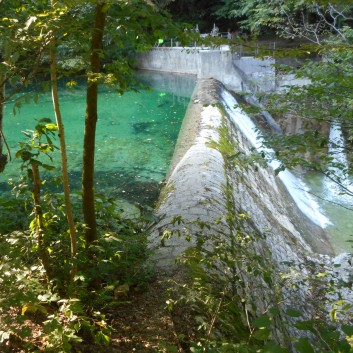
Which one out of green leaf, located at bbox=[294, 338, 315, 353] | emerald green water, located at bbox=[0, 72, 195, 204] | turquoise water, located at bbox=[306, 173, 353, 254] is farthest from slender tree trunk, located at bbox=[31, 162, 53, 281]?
turquoise water, located at bbox=[306, 173, 353, 254]

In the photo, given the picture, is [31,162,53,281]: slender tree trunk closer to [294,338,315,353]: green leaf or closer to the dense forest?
the dense forest

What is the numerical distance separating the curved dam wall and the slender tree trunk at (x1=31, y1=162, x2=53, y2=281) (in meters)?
1.10

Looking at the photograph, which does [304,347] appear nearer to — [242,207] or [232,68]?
[242,207]

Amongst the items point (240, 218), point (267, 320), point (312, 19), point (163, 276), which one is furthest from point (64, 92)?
point (267, 320)

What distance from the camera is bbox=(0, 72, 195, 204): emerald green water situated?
28.2ft

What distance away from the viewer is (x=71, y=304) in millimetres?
2016

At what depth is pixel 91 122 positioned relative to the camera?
2.37m

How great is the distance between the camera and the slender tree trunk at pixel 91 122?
87.0 inches

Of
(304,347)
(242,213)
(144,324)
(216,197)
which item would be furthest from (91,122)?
(242,213)

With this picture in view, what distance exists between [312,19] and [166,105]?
9.16 meters

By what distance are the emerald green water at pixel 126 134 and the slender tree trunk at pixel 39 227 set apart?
244 cm

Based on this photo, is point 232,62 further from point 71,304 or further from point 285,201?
point 71,304

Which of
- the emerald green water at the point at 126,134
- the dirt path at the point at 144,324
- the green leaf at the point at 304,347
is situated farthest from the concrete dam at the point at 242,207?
the green leaf at the point at 304,347

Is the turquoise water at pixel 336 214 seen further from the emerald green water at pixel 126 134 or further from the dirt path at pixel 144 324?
the dirt path at pixel 144 324
